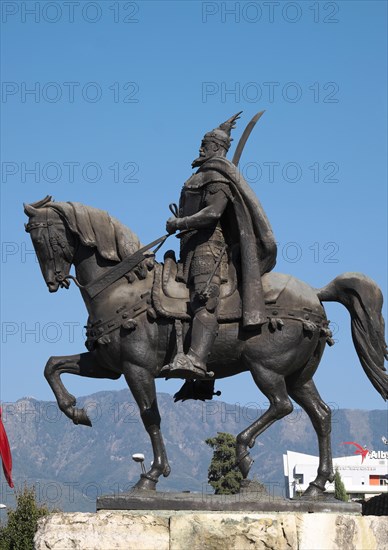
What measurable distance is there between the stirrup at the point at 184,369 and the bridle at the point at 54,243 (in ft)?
5.61

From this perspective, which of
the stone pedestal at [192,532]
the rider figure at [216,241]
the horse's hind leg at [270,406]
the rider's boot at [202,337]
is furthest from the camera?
the rider figure at [216,241]

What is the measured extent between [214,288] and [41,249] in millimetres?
2197

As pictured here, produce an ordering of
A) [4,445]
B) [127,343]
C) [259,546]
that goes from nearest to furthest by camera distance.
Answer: [259,546] → [127,343] → [4,445]

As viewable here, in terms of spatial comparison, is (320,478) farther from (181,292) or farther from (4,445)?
(4,445)

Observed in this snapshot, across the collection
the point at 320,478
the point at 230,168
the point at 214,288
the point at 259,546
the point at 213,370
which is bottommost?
the point at 259,546

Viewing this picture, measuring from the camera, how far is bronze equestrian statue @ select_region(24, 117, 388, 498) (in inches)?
499

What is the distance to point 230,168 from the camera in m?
13.1

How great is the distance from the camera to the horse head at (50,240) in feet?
43.2

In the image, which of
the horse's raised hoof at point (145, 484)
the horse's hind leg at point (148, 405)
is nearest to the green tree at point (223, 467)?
the horse's hind leg at point (148, 405)

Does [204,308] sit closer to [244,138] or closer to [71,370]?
[71,370]

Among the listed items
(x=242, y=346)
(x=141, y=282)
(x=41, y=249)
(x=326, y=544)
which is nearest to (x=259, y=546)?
(x=326, y=544)

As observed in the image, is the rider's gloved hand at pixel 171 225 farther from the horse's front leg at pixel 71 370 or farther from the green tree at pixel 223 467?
the green tree at pixel 223 467

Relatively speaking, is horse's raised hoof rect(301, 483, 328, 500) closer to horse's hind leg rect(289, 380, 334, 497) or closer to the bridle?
horse's hind leg rect(289, 380, 334, 497)

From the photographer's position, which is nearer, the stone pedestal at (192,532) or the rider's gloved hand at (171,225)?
the stone pedestal at (192,532)
